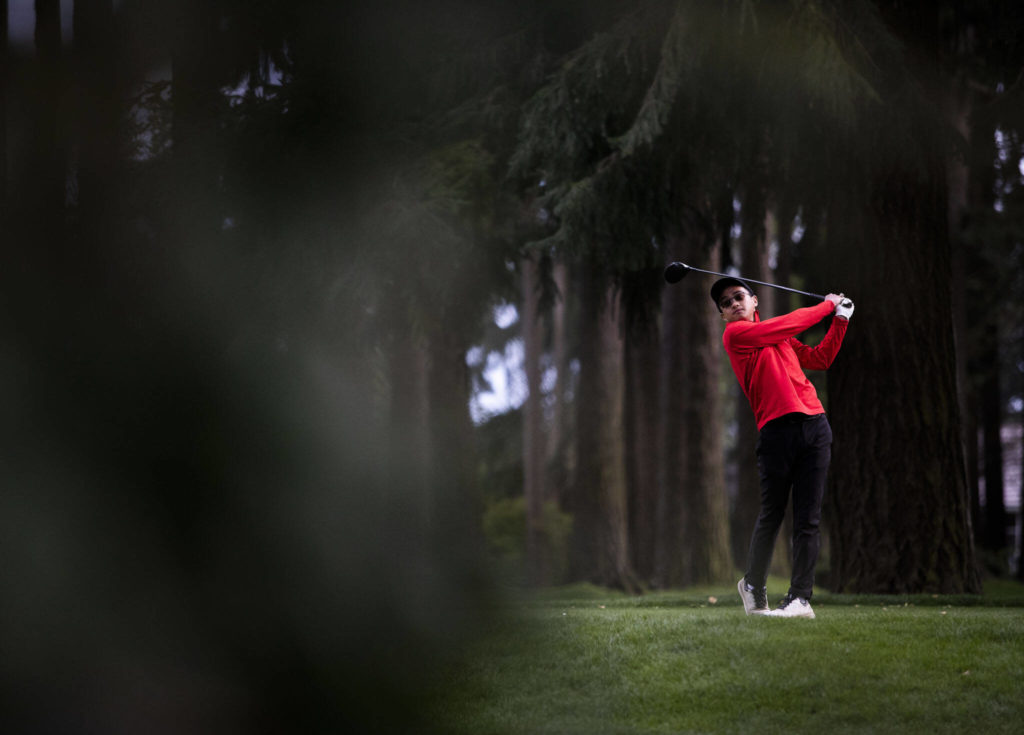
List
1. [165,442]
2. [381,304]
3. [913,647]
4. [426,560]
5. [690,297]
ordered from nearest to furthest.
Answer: [165,442] < [426,560] < [913,647] < [381,304] < [690,297]

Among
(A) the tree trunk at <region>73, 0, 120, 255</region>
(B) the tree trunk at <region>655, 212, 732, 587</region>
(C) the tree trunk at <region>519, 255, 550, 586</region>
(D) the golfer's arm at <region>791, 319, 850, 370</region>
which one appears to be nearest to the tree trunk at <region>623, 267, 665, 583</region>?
(B) the tree trunk at <region>655, 212, 732, 587</region>

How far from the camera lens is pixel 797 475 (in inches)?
251

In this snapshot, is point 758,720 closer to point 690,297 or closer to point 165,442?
point 165,442

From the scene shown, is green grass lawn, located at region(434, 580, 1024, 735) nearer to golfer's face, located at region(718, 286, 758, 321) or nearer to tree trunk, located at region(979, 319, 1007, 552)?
golfer's face, located at region(718, 286, 758, 321)

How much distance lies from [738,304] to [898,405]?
318 centimetres

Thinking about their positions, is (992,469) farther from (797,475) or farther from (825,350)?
(797,475)

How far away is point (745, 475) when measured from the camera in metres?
17.5

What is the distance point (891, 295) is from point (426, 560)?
6.07m

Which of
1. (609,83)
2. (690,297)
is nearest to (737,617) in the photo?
(609,83)

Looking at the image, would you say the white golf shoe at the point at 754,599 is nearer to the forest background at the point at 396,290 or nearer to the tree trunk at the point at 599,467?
the forest background at the point at 396,290

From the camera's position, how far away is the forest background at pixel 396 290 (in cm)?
392

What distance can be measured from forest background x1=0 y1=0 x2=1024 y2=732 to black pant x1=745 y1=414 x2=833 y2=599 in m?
1.63

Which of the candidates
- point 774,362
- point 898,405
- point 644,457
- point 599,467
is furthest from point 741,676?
point 644,457

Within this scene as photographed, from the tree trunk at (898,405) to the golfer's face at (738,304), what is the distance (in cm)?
309
